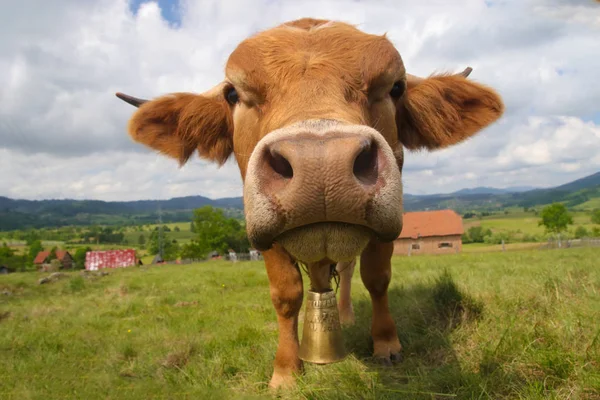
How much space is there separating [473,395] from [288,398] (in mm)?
1311

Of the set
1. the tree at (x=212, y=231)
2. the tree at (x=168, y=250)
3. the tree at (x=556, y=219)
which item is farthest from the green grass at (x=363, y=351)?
the tree at (x=168, y=250)

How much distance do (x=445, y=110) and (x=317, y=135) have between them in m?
2.39

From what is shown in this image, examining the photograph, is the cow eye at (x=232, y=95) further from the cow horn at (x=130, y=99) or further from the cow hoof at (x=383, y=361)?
the cow hoof at (x=383, y=361)

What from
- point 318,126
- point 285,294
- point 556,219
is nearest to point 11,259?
point 556,219

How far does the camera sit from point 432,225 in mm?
51469

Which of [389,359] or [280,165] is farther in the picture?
[389,359]

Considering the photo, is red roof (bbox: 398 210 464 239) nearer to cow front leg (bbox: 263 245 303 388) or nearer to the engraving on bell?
cow front leg (bbox: 263 245 303 388)

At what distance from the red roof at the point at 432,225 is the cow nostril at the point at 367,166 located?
4953 cm

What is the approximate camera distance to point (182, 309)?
25.3 feet

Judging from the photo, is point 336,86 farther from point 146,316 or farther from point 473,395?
point 146,316

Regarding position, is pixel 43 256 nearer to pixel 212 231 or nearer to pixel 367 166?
pixel 212 231

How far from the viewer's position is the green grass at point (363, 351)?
2885 millimetres

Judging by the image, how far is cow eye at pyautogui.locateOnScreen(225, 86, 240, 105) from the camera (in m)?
3.45

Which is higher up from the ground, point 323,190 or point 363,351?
point 323,190
